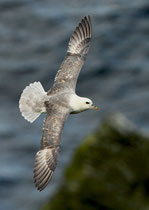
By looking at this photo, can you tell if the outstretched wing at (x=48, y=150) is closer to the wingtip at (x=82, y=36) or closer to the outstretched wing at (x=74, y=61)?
the outstretched wing at (x=74, y=61)

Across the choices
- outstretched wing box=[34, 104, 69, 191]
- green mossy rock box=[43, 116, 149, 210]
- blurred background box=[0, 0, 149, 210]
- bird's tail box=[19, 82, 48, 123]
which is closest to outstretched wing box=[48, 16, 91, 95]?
bird's tail box=[19, 82, 48, 123]

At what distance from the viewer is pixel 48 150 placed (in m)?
9.77

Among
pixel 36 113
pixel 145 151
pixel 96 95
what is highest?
A: pixel 96 95

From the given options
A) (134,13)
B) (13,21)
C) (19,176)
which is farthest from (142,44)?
(19,176)

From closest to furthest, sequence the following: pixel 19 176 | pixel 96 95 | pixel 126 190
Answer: pixel 126 190 < pixel 19 176 < pixel 96 95

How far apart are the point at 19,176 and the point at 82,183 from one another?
36.7ft

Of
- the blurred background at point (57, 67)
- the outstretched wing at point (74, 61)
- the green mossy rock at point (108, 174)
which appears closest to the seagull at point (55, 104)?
the outstretched wing at point (74, 61)

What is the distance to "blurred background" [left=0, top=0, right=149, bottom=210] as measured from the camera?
16125mm

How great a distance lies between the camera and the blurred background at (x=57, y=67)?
52.9ft

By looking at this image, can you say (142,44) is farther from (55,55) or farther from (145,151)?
(145,151)

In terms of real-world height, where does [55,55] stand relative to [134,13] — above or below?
below

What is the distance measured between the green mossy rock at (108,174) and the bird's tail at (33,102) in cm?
581

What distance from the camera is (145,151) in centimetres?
491

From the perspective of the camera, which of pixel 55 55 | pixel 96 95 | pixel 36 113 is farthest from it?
pixel 55 55
